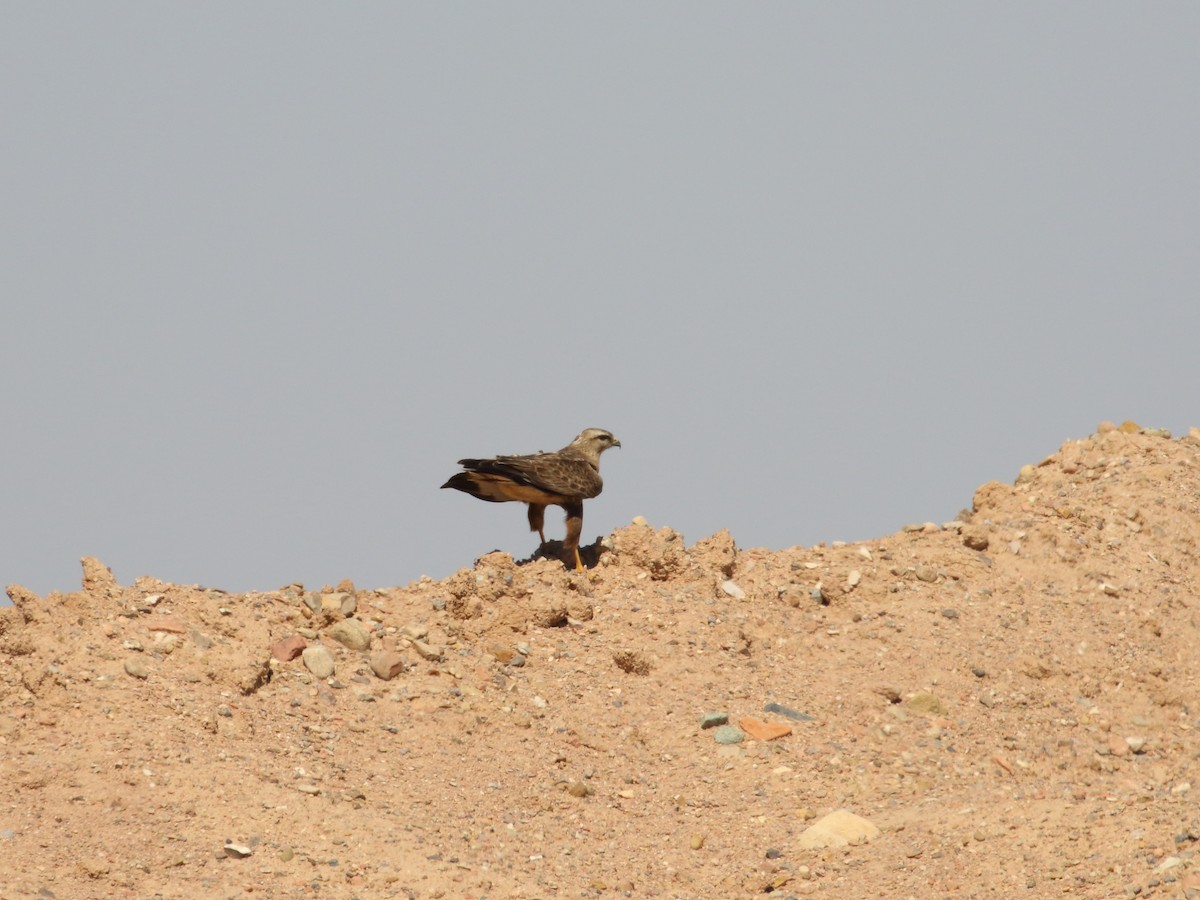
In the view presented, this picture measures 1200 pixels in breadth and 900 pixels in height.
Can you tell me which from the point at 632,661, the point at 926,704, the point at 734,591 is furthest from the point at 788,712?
the point at 734,591

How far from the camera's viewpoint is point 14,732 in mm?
10156

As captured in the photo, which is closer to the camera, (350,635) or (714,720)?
(714,720)

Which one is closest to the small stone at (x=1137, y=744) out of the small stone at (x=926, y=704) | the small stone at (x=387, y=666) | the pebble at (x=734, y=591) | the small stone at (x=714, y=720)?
the small stone at (x=926, y=704)

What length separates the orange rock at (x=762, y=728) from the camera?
37.0ft

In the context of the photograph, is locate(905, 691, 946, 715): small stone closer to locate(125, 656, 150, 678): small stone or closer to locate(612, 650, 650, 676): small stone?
locate(612, 650, 650, 676): small stone

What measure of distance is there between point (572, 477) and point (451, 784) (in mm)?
3866

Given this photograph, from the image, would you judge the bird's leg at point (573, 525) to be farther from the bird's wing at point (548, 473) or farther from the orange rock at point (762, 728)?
the orange rock at point (762, 728)

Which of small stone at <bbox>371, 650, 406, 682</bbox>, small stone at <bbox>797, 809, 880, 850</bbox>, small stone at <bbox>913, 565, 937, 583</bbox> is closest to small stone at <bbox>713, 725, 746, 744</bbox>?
small stone at <bbox>797, 809, 880, 850</bbox>

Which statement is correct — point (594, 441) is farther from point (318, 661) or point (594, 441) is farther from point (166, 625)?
point (166, 625)

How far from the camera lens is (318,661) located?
11.6 meters

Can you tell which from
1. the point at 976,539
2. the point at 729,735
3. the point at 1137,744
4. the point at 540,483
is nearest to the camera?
the point at 729,735

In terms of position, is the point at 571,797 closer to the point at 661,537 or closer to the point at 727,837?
the point at 727,837

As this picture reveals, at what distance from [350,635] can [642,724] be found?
2.41m

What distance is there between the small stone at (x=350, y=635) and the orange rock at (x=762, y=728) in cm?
299
